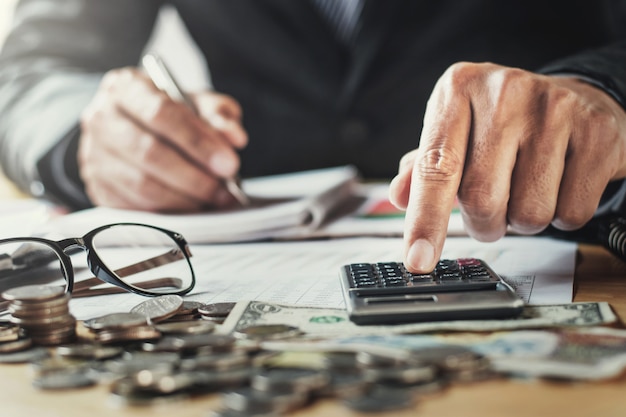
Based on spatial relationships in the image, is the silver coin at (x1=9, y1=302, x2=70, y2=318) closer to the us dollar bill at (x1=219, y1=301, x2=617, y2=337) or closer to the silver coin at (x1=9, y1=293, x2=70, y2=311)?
the silver coin at (x1=9, y1=293, x2=70, y2=311)

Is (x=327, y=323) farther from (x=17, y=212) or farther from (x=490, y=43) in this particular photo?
(x=490, y=43)

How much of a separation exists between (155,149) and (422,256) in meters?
0.62

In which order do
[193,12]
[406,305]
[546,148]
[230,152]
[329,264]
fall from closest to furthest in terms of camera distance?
[406,305] < [546,148] < [329,264] < [230,152] < [193,12]

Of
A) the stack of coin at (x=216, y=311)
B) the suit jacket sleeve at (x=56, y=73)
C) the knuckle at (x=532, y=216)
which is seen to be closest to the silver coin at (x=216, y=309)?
the stack of coin at (x=216, y=311)

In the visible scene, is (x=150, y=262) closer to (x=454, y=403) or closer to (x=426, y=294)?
(x=426, y=294)

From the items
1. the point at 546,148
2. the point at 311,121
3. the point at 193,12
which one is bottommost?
the point at 311,121

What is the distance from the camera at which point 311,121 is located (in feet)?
5.77

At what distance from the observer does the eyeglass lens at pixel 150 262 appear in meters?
0.77

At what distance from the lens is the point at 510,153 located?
0.74 metres

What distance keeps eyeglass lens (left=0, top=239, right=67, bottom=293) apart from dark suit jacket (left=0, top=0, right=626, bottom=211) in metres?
0.58

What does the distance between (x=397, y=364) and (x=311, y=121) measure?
1335 millimetres

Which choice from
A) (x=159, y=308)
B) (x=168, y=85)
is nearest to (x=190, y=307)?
(x=159, y=308)

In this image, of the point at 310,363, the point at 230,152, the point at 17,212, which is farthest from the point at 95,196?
the point at 310,363

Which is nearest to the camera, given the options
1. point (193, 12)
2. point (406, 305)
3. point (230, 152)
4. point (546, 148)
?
point (406, 305)
